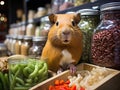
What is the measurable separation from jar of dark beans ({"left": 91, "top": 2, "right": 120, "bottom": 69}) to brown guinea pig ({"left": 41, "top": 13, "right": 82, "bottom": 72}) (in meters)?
0.07

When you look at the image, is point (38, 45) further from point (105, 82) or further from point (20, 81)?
point (105, 82)

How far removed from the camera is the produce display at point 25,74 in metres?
0.71

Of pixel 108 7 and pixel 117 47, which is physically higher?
pixel 108 7

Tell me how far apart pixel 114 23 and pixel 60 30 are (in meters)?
0.20

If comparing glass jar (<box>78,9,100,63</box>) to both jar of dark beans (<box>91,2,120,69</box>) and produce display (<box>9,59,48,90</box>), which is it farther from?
produce display (<box>9,59,48,90</box>)

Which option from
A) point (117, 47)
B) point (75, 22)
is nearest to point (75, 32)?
point (75, 22)

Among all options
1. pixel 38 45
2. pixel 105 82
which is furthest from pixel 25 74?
pixel 38 45

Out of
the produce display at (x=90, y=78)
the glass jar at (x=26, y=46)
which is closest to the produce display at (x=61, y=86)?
the produce display at (x=90, y=78)

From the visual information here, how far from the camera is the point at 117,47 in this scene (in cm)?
69

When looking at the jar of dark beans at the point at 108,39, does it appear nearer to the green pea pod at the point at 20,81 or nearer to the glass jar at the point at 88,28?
the glass jar at the point at 88,28

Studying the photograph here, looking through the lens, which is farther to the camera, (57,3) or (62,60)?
(57,3)

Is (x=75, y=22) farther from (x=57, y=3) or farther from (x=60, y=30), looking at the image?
(x=57, y=3)

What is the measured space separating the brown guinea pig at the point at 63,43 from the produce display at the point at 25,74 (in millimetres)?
84

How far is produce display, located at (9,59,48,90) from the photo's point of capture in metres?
0.71
